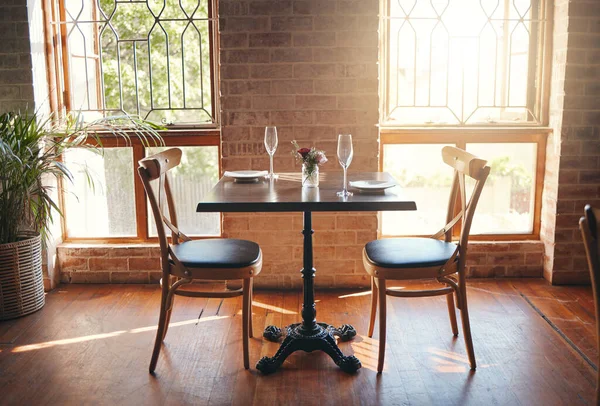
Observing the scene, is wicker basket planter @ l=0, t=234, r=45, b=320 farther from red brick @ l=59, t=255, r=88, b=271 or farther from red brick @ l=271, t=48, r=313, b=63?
red brick @ l=271, t=48, r=313, b=63

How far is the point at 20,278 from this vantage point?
3.55 metres

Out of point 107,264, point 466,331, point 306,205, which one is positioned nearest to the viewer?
point 306,205

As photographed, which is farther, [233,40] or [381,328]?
[233,40]

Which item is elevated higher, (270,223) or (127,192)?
(127,192)

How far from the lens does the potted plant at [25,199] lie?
3.47 m

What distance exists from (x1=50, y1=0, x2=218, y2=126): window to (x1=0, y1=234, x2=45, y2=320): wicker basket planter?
942 millimetres

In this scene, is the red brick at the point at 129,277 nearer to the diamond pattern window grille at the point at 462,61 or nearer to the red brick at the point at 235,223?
the red brick at the point at 235,223

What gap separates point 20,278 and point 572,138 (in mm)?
3327

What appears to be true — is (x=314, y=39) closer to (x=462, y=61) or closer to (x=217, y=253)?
(x=462, y=61)

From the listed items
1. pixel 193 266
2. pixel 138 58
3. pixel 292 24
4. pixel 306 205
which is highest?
pixel 292 24

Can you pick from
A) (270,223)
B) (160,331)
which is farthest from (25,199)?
(270,223)

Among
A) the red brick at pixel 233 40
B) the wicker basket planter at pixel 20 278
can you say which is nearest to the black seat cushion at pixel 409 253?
the red brick at pixel 233 40

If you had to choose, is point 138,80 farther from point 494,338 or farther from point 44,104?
point 494,338

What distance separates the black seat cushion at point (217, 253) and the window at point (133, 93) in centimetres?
105
